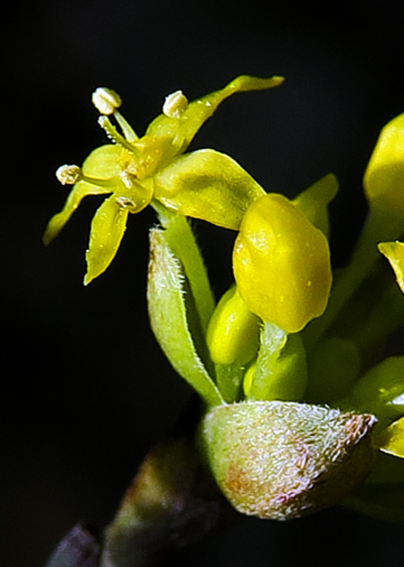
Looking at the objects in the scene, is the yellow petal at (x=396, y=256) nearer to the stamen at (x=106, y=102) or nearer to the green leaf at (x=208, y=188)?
the green leaf at (x=208, y=188)

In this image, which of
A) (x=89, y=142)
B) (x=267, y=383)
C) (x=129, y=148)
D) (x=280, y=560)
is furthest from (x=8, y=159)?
(x=267, y=383)

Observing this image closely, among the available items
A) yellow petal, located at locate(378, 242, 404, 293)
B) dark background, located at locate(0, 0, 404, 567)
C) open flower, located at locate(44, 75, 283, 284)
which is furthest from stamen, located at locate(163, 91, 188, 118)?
dark background, located at locate(0, 0, 404, 567)

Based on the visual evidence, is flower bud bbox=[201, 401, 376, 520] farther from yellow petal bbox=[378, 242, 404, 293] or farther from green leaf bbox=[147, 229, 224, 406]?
yellow petal bbox=[378, 242, 404, 293]

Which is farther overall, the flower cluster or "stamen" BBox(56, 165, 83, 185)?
"stamen" BBox(56, 165, 83, 185)

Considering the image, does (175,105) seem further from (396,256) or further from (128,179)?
(396,256)

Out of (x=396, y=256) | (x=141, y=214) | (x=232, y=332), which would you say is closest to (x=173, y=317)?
(x=232, y=332)

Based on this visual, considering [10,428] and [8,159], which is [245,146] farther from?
[10,428]

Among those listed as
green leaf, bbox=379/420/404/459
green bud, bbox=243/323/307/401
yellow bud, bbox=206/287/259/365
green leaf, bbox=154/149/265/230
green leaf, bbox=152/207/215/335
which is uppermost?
green leaf, bbox=154/149/265/230
